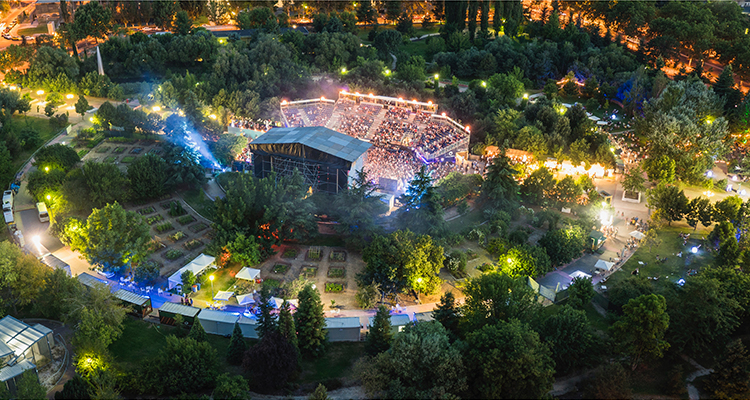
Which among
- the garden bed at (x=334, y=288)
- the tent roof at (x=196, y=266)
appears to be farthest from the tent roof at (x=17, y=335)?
the garden bed at (x=334, y=288)

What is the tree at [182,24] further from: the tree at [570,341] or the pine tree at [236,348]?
the tree at [570,341]

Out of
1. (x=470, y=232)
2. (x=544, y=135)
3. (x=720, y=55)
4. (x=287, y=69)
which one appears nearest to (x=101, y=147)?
(x=287, y=69)

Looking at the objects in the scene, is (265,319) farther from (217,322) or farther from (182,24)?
(182,24)

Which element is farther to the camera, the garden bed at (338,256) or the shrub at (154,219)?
the shrub at (154,219)

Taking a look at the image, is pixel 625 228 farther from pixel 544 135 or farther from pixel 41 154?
pixel 41 154

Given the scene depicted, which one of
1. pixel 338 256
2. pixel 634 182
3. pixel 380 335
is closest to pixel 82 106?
pixel 338 256

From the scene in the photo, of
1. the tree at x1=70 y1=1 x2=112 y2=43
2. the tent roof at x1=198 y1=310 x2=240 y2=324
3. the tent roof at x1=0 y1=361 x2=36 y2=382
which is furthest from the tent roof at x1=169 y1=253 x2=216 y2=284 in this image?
the tree at x1=70 y1=1 x2=112 y2=43
